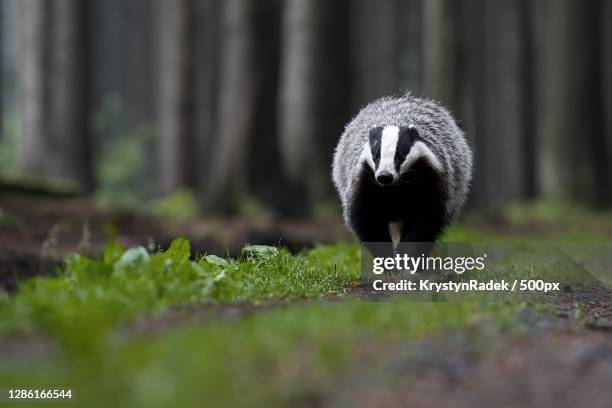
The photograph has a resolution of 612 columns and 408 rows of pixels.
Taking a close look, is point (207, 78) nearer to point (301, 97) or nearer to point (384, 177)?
point (301, 97)

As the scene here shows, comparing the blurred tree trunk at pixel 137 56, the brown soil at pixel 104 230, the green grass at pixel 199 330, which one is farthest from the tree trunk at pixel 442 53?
the blurred tree trunk at pixel 137 56

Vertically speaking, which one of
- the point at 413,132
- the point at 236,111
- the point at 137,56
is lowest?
the point at 413,132

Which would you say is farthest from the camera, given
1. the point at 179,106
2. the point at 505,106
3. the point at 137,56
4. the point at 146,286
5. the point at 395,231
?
the point at 137,56

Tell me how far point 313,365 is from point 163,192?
50.3ft

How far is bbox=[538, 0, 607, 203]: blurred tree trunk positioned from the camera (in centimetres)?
1530

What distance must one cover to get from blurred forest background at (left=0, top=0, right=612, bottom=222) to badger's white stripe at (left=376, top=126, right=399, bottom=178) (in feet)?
6.04

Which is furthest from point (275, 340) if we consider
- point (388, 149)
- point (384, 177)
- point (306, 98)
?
point (306, 98)

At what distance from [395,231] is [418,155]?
0.86 m

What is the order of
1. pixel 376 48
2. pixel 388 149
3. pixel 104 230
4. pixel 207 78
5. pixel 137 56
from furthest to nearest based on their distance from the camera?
pixel 137 56 → pixel 376 48 → pixel 207 78 → pixel 104 230 → pixel 388 149

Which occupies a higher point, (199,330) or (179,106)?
(179,106)

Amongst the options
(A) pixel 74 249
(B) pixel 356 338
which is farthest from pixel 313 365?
(A) pixel 74 249

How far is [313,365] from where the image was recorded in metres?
2.83

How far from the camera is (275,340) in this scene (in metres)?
3.03

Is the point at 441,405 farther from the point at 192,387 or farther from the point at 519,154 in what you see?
the point at 519,154
